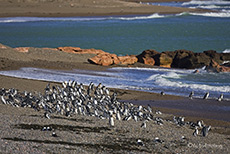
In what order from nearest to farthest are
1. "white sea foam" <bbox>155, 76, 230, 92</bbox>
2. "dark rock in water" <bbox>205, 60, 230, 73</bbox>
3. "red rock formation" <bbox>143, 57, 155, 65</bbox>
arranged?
1. "white sea foam" <bbox>155, 76, 230, 92</bbox>
2. "dark rock in water" <bbox>205, 60, 230, 73</bbox>
3. "red rock formation" <bbox>143, 57, 155, 65</bbox>

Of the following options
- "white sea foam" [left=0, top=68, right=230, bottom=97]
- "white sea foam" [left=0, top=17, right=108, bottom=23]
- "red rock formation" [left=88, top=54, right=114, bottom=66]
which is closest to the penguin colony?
"white sea foam" [left=0, top=68, right=230, bottom=97]

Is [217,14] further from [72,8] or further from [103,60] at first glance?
[103,60]

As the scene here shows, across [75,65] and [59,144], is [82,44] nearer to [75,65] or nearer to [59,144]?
[75,65]

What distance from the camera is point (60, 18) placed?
6209 cm

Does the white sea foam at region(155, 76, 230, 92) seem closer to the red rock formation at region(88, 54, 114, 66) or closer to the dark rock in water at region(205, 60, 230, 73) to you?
the dark rock in water at region(205, 60, 230, 73)

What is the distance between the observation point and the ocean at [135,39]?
20.7 metres

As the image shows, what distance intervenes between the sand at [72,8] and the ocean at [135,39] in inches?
106

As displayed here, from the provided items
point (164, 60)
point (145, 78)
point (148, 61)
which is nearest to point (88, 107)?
point (145, 78)

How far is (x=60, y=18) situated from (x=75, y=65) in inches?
1535

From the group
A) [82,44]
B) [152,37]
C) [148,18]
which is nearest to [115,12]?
[148,18]

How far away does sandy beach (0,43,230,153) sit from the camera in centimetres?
977

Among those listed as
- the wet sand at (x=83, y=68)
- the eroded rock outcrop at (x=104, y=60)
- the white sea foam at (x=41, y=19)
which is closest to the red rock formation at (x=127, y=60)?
the eroded rock outcrop at (x=104, y=60)

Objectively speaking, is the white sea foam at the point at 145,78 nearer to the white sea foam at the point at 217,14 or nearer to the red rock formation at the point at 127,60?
the red rock formation at the point at 127,60

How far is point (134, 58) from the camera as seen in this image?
26609mm
